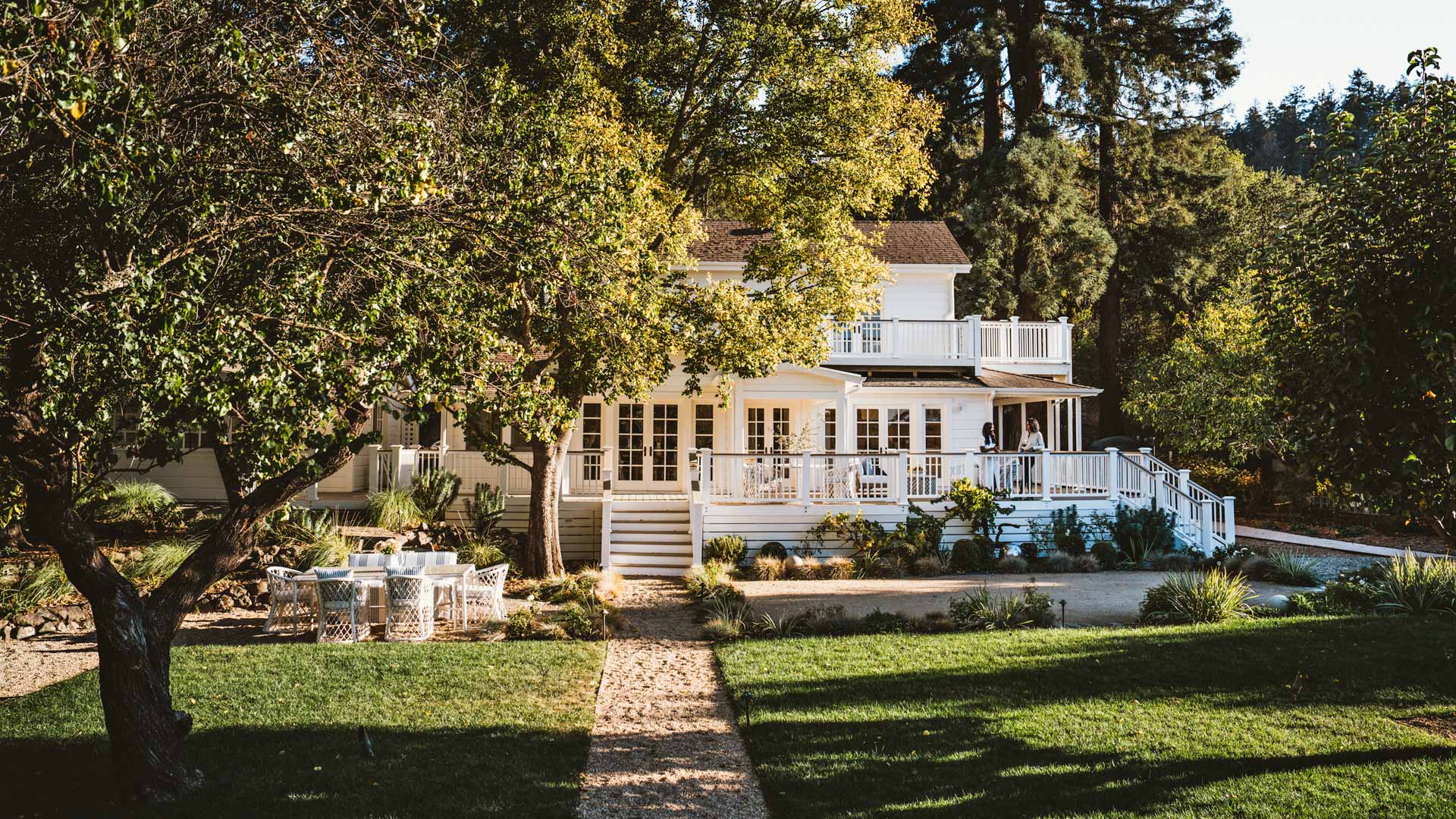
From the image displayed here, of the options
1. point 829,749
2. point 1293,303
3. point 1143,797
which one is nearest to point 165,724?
point 829,749

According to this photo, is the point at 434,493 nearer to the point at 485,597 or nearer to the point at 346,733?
the point at 485,597

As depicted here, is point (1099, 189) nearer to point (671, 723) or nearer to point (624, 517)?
point (624, 517)

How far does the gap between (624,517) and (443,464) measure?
444cm

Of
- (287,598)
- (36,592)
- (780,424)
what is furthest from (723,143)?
(36,592)

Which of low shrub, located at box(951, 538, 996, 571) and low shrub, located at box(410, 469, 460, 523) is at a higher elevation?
low shrub, located at box(410, 469, 460, 523)

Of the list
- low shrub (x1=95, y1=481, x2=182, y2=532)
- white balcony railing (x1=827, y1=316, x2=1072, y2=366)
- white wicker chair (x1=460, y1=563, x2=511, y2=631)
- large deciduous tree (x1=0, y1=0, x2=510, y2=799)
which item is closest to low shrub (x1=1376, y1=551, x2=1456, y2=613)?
white balcony railing (x1=827, y1=316, x2=1072, y2=366)

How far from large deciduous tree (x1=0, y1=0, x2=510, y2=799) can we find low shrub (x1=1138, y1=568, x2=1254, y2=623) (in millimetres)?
9730

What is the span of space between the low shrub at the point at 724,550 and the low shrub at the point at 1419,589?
391 inches

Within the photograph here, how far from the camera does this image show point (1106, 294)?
3388 centimetres

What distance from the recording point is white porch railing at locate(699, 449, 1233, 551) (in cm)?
1777

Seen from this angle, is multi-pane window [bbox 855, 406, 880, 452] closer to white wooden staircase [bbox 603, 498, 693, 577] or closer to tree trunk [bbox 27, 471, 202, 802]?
white wooden staircase [bbox 603, 498, 693, 577]

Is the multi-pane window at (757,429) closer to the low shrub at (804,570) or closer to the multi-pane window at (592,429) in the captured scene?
the multi-pane window at (592,429)

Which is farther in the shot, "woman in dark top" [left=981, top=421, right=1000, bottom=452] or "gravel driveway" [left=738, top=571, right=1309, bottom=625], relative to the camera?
"woman in dark top" [left=981, top=421, right=1000, bottom=452]

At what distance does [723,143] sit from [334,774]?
12.6 metres
